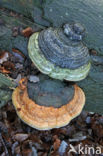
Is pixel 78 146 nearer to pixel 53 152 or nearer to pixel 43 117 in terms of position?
pixel 53 152

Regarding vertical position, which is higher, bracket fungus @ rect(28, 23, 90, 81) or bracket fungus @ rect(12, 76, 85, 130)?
bracket fungus @ rect(28, 23, 90, 81)

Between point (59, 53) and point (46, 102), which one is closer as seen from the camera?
point (59, 53)

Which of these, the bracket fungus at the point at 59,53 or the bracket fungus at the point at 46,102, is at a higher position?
the bracket fungus at the point at 59,53

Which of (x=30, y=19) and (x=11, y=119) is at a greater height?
(x=30, y=19)

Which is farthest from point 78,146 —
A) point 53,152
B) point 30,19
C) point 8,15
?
point 8,15

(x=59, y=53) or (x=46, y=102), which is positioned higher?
(x=59, y=53)
